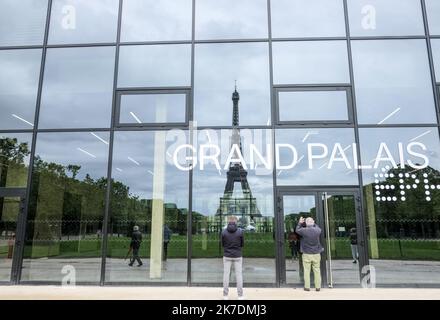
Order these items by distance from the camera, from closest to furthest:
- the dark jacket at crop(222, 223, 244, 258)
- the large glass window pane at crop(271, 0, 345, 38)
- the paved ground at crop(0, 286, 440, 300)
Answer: the paved ground at crop(0, 286, 440, 300), the dark jacket at crop(222, 223, 244, 258), the large glass window pane at crop(271, 0, 345, 38)

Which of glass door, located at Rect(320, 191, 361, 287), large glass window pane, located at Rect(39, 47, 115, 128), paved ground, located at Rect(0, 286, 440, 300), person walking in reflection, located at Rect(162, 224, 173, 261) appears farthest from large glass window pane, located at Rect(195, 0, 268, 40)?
paved ground, located at Rect(0, 286, 440, 300)

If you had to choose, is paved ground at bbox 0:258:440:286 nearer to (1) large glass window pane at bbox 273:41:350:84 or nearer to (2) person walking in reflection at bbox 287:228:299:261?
(2) person walking in reflection at bbox 287:228:299:261

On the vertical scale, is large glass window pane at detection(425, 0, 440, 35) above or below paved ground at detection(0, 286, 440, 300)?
above

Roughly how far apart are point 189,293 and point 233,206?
208 cm

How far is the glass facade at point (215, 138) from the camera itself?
28.2 ft

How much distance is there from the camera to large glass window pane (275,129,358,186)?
28.9 feet

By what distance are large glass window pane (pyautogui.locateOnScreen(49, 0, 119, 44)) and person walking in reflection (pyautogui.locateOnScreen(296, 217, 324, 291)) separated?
6520mm

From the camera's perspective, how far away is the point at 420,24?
961 centimetres

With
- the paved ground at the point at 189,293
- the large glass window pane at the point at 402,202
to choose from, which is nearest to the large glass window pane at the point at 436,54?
the large glass window pane at the point at 402,202

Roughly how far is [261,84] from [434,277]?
5686 millimetres

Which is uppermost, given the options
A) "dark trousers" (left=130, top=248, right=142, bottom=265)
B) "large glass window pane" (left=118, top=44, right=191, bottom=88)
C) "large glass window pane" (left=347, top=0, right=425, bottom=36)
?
"large glass window pane" (left=347, top=0, right=425, bottom=36)

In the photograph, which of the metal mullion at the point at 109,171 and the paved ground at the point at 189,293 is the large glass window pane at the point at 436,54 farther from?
the metal mullion at the point at 109,171
